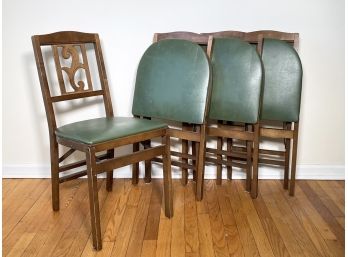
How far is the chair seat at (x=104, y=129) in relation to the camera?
1.91m

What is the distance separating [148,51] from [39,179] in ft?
4.02

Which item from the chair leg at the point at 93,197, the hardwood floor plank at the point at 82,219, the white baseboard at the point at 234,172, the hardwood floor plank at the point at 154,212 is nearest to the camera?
the chair leg at the point at 93,197

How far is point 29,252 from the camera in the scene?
6.29 ft

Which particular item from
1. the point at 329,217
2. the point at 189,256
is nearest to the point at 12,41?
the point at 189,256

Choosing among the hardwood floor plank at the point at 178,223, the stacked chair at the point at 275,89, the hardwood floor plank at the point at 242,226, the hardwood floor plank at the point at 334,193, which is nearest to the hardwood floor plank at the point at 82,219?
the hardwood floor plank at the point at 178,223

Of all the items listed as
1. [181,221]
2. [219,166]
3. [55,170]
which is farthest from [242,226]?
[55,170]

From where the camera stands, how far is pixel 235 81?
2430 mm

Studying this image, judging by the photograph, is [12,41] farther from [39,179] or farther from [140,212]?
[140,212]

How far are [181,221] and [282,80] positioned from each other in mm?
1041

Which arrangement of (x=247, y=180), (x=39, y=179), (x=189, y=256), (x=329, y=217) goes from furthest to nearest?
(x=39, y=179) → (x=247, y=180) → (x=329, y=217) → (x=189, y=256)

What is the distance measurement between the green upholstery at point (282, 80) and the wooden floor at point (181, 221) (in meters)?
0.55

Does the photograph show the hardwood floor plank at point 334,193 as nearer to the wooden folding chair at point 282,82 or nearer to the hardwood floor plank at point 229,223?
the wooden folding chair at point 282,82

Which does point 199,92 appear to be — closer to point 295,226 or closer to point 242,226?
point 242,226

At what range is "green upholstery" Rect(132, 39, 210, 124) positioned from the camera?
2.29 meters
